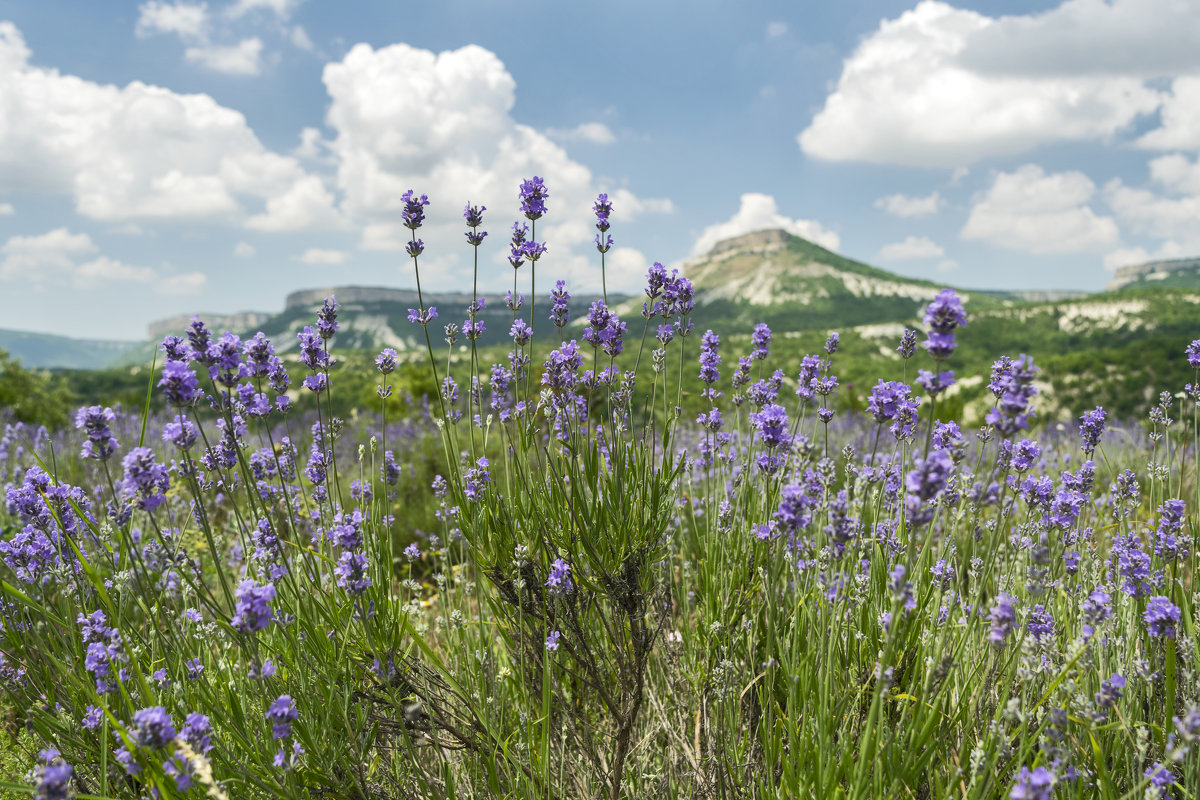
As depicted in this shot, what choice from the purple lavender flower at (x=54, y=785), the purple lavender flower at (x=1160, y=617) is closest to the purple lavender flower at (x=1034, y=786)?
the purple lavender flower at (x=1160, y=617)

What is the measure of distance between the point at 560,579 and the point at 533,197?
1.75 m

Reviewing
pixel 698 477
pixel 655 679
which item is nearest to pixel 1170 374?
pixel 698 477

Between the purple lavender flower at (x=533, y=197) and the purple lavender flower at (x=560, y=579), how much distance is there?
62.8 inches

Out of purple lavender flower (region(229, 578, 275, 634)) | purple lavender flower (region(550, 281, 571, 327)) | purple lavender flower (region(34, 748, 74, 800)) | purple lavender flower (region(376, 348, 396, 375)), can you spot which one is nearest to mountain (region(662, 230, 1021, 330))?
purple lavender flower (region(550, 281, 571, 327))

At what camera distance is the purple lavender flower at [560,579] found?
238cm

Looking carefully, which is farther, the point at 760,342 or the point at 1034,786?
the point at 760,342

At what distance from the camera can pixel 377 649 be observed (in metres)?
2.11

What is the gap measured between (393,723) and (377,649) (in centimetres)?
51

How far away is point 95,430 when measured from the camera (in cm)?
190

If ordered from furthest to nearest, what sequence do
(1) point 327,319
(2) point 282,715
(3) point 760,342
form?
1. (3) point 760,342
2. (1) point 327,319
3. (2) point 282,715

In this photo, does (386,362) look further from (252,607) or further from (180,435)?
(252,607)

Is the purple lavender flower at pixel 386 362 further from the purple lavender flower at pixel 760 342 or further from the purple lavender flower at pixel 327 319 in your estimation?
the purple lavender flower at pixel 760 342

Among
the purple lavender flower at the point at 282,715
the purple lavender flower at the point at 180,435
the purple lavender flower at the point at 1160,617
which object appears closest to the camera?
the purple lavender flower at the point at 282,715

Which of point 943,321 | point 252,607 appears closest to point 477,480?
point 252,607
